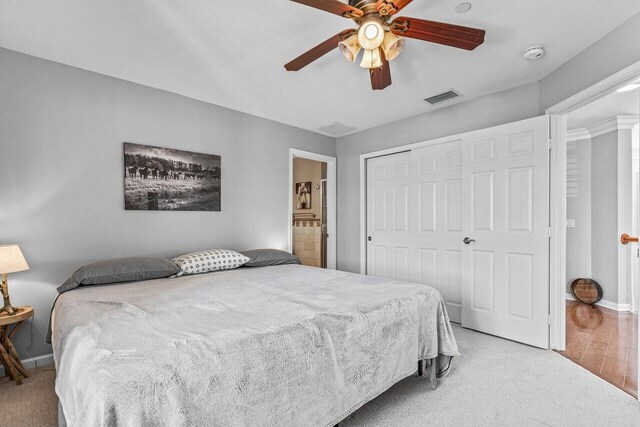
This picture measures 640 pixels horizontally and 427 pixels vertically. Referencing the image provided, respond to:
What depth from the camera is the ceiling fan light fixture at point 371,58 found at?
1.87 m

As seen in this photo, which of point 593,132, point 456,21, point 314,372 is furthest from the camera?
point 593,132

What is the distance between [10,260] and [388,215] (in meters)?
3.70

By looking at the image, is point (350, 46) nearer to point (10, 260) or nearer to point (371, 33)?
point (371, 33)

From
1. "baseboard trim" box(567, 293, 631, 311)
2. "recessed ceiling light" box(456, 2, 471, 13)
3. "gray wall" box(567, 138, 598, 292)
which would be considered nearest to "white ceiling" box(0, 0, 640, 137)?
"recessed ceiling light" box(456, 2, 471, 13)

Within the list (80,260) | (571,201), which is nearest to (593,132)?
(571,201)

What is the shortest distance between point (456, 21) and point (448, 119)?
1729 millimetres

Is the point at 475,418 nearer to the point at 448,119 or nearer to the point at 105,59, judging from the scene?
the point at 448,119

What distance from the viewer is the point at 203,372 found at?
115cm

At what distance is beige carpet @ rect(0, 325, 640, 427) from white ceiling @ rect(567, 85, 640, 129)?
268 cm

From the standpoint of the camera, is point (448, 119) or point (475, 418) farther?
point (448, 119)

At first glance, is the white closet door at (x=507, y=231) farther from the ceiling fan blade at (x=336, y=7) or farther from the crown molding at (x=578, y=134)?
the crown molding at (x=578, y=134)

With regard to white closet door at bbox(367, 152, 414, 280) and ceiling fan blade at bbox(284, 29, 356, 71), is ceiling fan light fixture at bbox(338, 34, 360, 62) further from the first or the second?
white closet door at bbox(367, 152, 414, 280)

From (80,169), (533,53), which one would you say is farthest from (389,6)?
(80,169)

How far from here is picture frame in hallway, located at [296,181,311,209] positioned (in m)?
6.22
